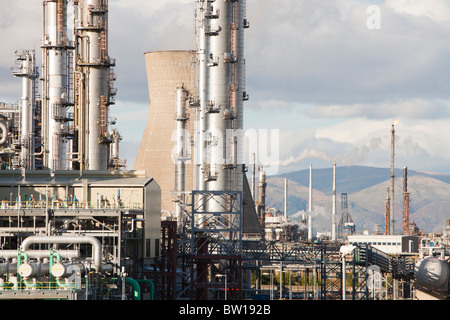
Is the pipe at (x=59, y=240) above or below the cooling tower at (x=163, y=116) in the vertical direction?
below

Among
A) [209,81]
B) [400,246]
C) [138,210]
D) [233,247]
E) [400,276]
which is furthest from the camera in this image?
[400,246]

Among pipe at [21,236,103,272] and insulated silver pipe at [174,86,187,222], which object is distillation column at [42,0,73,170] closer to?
insulated silver pipe at [174,86,187,222]

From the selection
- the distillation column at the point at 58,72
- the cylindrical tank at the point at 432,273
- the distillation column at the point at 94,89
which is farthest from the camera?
the distillation column at the point at 58,72

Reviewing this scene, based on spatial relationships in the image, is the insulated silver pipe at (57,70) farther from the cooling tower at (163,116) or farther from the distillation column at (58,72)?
the cooling tower at (163,116)

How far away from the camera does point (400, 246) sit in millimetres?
97250

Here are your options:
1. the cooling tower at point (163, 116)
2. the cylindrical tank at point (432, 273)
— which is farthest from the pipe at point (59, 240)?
the cooling tower at point (163, 116)

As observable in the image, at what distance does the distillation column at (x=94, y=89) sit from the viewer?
170 ft

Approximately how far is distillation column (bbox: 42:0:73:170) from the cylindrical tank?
2257cm

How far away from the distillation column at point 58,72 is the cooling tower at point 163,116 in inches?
662

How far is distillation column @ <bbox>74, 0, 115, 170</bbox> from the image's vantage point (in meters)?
51.9

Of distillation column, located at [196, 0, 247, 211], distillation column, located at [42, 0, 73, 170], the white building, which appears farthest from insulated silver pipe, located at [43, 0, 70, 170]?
the white building

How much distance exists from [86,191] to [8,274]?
12797 mm
